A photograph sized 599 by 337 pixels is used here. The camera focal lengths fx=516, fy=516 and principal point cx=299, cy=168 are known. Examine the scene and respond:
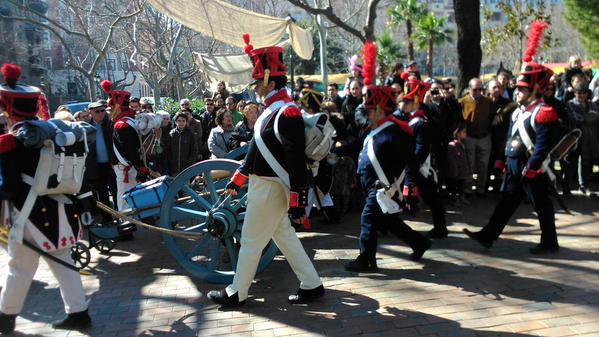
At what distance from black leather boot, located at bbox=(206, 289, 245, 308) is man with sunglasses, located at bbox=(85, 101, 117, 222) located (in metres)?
2.68

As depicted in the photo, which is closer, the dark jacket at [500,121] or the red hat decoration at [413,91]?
the red hat decoration at [413,91]

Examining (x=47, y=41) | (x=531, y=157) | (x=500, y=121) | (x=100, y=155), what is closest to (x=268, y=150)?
(x=531, y=157)

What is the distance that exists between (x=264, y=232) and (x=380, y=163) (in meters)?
1.38

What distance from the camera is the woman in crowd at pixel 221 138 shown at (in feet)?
22.7

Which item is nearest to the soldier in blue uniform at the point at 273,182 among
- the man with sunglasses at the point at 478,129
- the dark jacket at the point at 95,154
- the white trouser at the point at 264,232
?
the white trouser at the point at 264,232

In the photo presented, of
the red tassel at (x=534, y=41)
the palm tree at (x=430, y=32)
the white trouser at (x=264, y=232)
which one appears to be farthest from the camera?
the palm tree at (x=430, y=32)

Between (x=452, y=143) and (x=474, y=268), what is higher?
(x=452, y=143)

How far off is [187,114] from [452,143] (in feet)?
13.3

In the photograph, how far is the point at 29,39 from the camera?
35219 millimetres

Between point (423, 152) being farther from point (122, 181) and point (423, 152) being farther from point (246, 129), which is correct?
point (122, 181)

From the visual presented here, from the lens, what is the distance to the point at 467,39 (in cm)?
935

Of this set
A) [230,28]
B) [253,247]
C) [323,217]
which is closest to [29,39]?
[230,28]

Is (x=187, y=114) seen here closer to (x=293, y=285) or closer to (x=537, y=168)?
(x=293, y=285)

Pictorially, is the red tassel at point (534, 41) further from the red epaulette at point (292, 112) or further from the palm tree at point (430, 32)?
the palm tree at point (430, 32)
